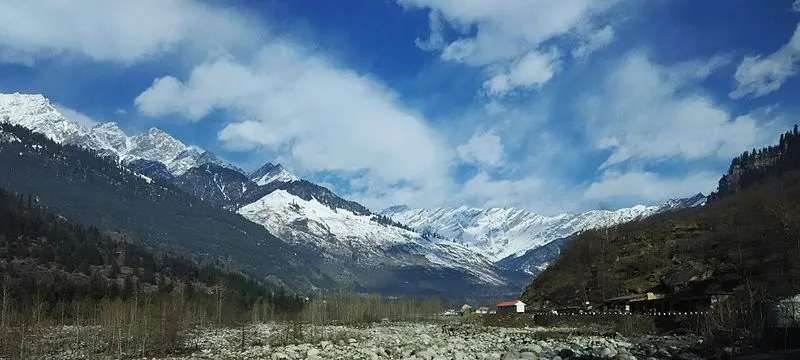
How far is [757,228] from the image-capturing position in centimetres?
8900

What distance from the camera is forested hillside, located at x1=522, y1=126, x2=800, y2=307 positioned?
249 ft

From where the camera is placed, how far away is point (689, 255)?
108062 millimetres

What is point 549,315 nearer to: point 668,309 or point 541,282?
point 668,309

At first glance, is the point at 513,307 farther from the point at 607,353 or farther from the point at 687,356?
the point at 687,356

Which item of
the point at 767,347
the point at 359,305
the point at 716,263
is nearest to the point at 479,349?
the point at 767,347

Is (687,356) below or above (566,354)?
above

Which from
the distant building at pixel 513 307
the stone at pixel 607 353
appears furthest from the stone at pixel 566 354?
the distant building at pixel 513 307

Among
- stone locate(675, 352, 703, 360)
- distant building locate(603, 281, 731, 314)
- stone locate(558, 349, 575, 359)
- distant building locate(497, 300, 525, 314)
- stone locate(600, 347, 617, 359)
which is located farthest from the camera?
distant building locate(497, 300, 525, 314)

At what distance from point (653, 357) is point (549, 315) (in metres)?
58.4

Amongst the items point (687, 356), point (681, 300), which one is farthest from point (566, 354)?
point (681, 300)

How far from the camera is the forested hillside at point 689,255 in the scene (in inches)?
2984

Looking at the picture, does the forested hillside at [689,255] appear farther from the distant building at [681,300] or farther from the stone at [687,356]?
the stone at [687,356]

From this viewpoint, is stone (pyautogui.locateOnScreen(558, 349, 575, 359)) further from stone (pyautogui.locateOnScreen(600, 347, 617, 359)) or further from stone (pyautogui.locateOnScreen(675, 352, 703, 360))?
stone (pyautogui.locateOnScreen(675, 352, 703, 360))

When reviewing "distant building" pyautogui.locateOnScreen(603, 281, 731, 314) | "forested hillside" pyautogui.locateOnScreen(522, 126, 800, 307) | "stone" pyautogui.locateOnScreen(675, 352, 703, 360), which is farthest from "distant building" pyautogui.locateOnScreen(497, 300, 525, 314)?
"stone" pyautogui.locateOnScreen(675, 352, 703, 360)
